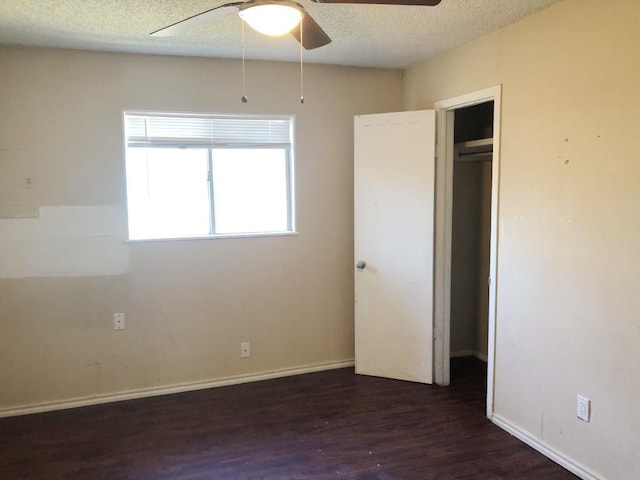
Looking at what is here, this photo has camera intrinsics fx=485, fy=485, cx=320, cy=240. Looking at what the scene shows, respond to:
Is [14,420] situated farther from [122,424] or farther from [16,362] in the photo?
[122,424]

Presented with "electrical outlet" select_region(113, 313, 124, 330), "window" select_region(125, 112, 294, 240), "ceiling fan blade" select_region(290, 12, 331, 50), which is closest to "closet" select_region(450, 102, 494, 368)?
"window" select_region(125, 112, 294, 240)

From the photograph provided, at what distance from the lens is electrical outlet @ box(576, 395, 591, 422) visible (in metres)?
2.50

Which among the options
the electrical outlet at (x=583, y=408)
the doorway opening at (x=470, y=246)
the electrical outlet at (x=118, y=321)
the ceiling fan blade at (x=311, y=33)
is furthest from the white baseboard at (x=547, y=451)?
the electrical outlet at (x=118, y=321)

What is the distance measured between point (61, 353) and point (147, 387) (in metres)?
0.65

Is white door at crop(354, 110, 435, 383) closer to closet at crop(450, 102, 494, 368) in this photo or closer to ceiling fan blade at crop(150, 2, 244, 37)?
closet at crop(450, 102, 494, 368)

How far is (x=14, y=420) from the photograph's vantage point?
3270 millimetres

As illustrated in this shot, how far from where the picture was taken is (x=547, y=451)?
276 cm

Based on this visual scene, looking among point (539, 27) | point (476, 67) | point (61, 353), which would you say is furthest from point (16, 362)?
point (539, 27)

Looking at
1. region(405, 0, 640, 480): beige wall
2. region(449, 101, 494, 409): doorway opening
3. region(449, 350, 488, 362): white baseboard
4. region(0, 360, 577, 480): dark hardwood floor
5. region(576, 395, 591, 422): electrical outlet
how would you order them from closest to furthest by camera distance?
region(405, 0, 640, 480): beige wall → region(576, 395, 591, 422): electrical outlet → region(0, 360, 577, 480): dark hardwood floor → region(449, 101, 494, 409): doorway opening → region(449, 350, 488, 362): white baseboard

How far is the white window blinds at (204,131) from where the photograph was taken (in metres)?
3.58

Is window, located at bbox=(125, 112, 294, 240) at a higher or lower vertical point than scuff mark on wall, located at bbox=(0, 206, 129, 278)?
higher

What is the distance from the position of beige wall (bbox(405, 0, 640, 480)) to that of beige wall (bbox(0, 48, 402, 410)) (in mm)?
1372

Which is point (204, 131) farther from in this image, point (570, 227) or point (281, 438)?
point (570, 227)

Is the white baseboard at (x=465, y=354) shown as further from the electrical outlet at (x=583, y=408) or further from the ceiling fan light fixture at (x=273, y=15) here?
the ceiling fan light fixture at (x=273, y=15)
